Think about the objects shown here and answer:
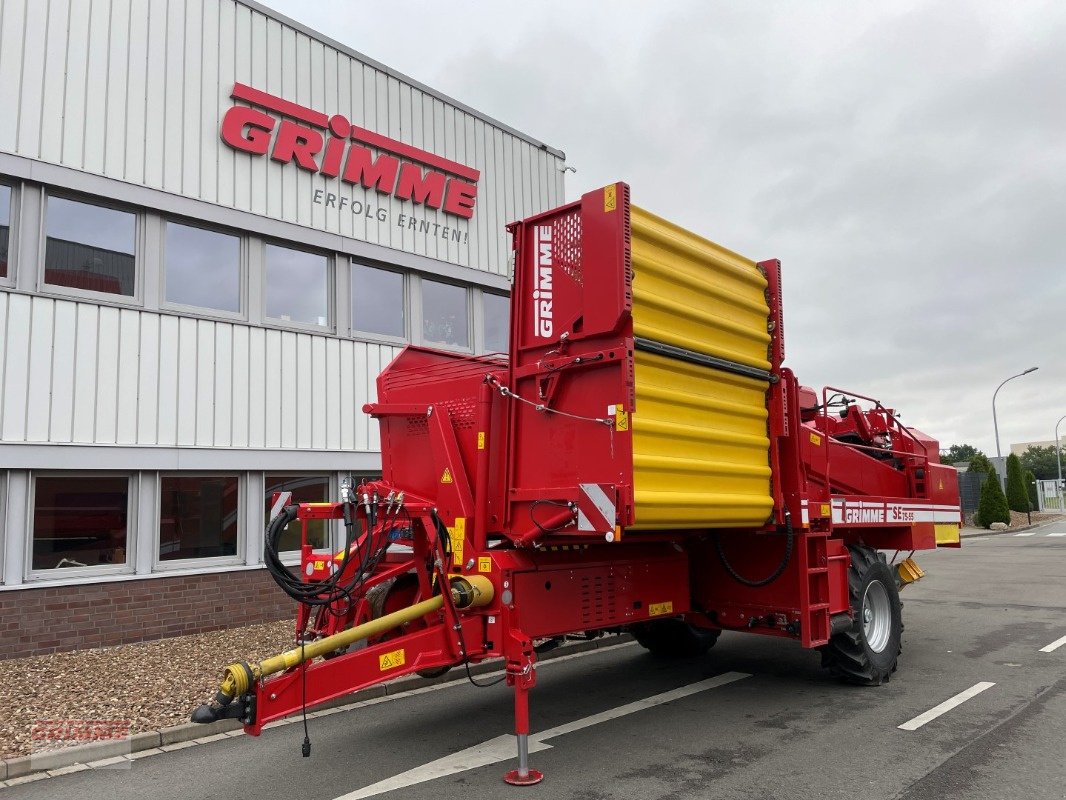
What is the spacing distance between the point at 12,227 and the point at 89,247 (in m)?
0.73

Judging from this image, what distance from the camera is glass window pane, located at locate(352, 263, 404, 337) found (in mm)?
11625

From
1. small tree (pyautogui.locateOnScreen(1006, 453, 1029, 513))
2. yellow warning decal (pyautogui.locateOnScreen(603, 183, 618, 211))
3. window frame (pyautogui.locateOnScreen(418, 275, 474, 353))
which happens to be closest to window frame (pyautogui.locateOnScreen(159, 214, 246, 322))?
window frame (pyautogui.locateOnScreen(418, 275, 474, 353))

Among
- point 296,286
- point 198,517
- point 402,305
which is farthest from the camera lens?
point 402,305

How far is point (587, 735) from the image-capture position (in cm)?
569

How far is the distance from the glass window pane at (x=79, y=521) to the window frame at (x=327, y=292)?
272cm

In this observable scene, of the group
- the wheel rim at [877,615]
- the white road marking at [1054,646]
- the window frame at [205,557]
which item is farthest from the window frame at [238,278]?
the white road marking at [1054,646]

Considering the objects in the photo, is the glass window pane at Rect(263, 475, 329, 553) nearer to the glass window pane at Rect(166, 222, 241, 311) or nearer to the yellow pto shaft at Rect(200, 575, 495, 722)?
the glass window pane at Rect(166, 222, 241, 311)

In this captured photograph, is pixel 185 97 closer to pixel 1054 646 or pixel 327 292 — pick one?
pixel 327 292

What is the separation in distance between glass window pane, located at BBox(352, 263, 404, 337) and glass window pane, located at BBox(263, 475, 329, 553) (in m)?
2.21

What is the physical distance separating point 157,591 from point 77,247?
3.84 meters

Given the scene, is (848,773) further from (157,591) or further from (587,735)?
(157,591)

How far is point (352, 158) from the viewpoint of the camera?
37.5 feet

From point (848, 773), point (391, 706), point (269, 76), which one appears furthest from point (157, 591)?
point (848, 773)

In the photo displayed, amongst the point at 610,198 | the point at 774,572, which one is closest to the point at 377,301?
the point at 774,572
